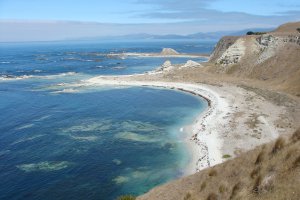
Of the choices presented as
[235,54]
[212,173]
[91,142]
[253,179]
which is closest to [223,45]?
[235,54]

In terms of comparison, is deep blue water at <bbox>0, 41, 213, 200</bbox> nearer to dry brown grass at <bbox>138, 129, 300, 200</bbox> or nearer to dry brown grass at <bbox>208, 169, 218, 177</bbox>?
dry brown grass at <bbox>138, 129, 300, 200</bbox>

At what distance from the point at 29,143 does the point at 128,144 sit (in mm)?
13404

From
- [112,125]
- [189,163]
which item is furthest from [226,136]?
[112,125]

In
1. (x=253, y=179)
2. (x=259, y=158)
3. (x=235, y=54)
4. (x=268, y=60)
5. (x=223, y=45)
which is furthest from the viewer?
(x=223, y=45)

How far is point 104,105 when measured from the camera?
233 ft

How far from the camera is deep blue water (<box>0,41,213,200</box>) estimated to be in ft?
114

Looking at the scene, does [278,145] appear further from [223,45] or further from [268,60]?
[223,45]

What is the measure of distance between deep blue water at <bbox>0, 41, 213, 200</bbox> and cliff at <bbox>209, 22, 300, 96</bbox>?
20.2 metres

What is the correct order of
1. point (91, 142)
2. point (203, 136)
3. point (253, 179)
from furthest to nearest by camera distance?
point (91, 142) < point (203, 136) < point (253, 179)

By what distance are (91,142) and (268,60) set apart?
5766 centimetres

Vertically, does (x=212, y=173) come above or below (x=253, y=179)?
below

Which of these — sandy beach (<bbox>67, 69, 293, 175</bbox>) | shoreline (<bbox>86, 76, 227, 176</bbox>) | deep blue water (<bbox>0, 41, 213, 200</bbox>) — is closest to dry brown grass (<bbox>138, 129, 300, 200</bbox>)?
deep blue water (<bbox>0, 41, 213, 200</bbox>)

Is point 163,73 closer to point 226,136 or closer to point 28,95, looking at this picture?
point 28,95

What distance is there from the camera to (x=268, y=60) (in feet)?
291
